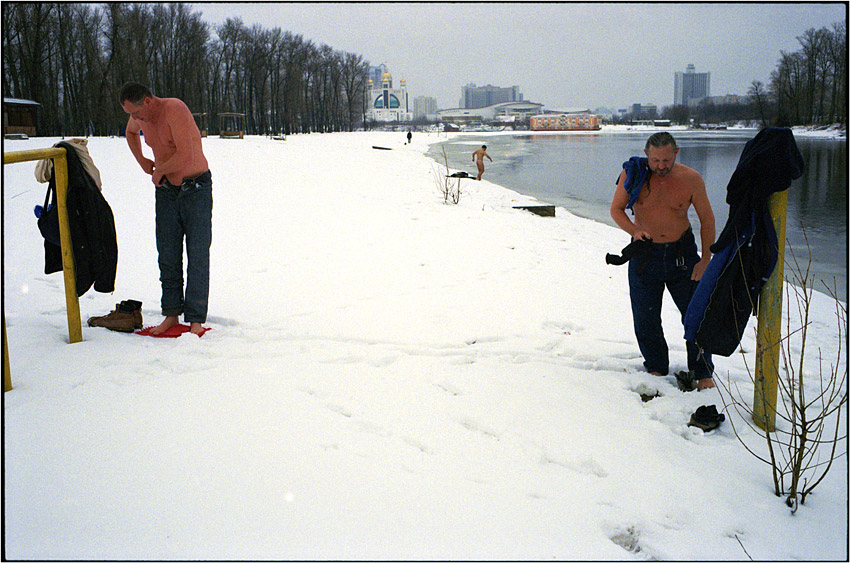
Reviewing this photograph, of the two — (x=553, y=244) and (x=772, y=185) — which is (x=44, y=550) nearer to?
(x=772, y=185)

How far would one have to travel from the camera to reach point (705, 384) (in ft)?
14.0

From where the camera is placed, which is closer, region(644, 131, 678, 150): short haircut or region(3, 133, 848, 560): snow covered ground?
region(3, 133, 848, 560): snow covered ground

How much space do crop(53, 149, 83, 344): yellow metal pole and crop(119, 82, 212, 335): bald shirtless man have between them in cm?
56

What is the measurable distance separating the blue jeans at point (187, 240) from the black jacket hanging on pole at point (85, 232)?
0.37 meters

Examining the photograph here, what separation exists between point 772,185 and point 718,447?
55.5 inches

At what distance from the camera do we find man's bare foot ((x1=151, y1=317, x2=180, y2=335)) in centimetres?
488

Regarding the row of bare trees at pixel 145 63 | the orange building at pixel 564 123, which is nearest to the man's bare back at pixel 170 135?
the row of bare trees at pixel 145 63

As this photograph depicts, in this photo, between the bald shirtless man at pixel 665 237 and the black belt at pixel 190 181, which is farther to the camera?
the black belt at pixel 190 181

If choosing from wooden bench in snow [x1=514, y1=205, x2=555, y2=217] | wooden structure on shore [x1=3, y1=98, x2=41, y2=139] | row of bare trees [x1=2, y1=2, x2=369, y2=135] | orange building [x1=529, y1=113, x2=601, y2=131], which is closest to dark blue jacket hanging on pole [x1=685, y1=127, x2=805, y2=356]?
wooden bench in snow [x1=514, y1=205, x2=555, y2=217]

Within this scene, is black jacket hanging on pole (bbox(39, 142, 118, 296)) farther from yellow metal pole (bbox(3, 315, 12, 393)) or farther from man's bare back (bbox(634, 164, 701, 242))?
man's bare back (bbox(634, 164, 701, 242))

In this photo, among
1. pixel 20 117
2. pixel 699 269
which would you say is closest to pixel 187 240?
pixel 699 269

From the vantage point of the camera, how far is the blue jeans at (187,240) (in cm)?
477

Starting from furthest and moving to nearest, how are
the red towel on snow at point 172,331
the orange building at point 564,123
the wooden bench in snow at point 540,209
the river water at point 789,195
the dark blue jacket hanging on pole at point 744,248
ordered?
the orange building at point 564,123 < the wooden bench in snow at point 540,209 < the river water at point 789,195 < the red towel on snow at point 172,331 < the dark blue jacket hanging on pole at point 744,248

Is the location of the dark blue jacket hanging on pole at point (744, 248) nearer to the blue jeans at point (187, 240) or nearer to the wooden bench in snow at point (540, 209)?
the blue jeans at point (187, 240)
